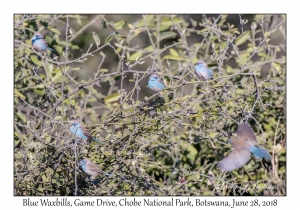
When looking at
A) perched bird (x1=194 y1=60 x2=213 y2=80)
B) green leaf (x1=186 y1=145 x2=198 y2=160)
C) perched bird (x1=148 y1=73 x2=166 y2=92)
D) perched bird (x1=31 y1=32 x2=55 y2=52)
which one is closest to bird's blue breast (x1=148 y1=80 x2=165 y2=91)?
perched bird (x1=148 y1=73 x2=166 y2=92)

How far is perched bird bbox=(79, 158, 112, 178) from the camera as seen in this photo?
3.32 meters

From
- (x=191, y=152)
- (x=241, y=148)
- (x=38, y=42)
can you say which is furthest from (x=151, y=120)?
(x=38, y=42)

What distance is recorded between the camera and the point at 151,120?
3.34 m

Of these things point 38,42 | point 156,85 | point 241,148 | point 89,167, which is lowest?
point 89,167

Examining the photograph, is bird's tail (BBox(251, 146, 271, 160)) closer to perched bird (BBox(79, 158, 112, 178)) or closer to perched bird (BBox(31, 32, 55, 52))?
perched bird (BBox(79, 158, 112, 178))

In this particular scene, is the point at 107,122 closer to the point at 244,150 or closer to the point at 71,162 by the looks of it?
the point at 71,162

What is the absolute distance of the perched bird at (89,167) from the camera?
3322 mm

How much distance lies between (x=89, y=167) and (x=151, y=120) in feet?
1.63

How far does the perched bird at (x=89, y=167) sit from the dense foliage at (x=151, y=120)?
0.13ft

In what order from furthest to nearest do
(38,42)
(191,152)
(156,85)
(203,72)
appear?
(191,152) → (38,42) → (156,85) → (203,72)

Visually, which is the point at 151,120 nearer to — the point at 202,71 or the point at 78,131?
the point at 78,131

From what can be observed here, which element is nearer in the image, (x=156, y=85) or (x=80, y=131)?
(x=80, y=131)
